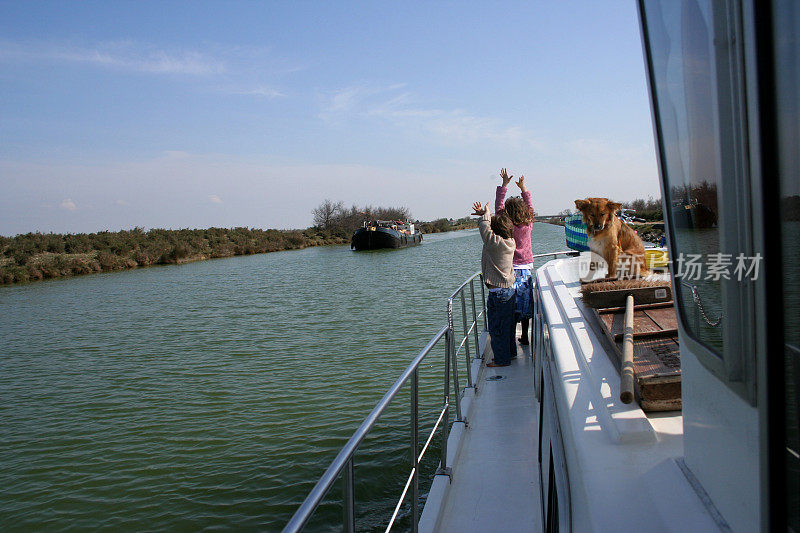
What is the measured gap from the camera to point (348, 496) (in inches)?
68.9

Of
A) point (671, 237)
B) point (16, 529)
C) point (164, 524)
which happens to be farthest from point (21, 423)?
point (671, 237)

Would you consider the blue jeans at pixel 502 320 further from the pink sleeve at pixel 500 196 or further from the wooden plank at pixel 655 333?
the wooden plank at pixel 655 333

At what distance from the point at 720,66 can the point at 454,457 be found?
3.26 metres

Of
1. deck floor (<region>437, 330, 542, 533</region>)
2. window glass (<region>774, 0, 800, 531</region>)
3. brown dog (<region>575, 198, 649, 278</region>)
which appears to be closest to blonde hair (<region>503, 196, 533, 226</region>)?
brown dog (<region>575, 198, 649, 278</region>)

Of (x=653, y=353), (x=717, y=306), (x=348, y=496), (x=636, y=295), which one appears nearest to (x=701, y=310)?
(x=717, y=306)

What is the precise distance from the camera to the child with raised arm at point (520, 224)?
5129 millimetres

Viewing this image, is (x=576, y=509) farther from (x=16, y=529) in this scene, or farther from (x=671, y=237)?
(x=16, y=529)

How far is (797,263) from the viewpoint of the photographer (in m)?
0.82

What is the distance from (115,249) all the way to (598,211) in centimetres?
4173

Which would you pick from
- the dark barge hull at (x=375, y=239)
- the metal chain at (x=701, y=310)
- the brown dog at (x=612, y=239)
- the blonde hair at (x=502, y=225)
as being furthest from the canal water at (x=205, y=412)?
the dark barge hull at (x=375, y=239)

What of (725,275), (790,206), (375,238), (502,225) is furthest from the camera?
(375,238)

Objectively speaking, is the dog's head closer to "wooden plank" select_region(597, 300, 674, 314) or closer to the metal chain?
"wooden plank" select_region(597, 300, 674, 314)

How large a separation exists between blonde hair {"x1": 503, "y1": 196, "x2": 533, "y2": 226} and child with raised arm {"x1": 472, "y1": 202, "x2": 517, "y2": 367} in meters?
0.09

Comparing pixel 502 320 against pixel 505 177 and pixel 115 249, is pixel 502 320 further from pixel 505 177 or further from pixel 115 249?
pixel 115 249
